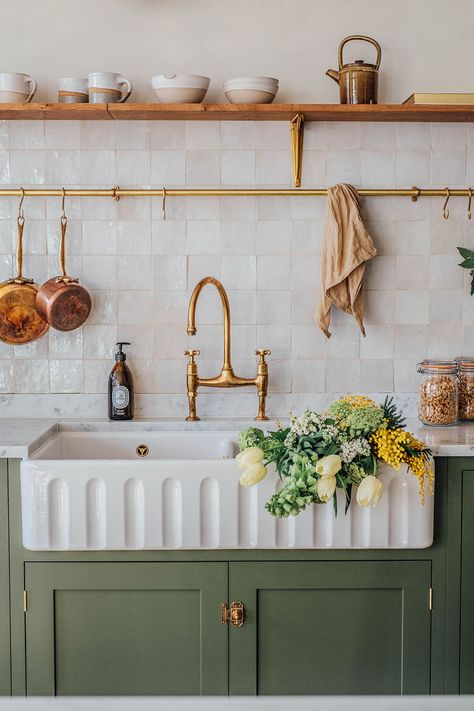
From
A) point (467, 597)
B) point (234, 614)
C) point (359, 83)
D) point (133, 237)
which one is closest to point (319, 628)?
point (234, 614)

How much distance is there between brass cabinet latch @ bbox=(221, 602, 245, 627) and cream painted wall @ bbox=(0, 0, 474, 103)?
57.0 inches

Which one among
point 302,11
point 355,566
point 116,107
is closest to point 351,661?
point 355,566

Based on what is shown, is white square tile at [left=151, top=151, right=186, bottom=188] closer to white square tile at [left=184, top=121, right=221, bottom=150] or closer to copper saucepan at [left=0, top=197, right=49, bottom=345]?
white square tile at [left=184, top=121, right=221, bottom=150]

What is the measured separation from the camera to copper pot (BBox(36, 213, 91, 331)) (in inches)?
94.0

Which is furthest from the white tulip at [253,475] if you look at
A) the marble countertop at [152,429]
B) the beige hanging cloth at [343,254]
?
the beige hanging cloth at [343,254]

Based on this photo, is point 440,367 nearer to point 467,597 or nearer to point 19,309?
point 467,597

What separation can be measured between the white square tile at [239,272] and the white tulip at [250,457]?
2.70ft

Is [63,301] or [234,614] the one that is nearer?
[234,614]

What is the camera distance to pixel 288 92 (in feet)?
8.18

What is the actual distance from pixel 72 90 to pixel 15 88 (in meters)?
0.16

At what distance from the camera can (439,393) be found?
7.67ft

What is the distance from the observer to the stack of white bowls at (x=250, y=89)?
233cm
